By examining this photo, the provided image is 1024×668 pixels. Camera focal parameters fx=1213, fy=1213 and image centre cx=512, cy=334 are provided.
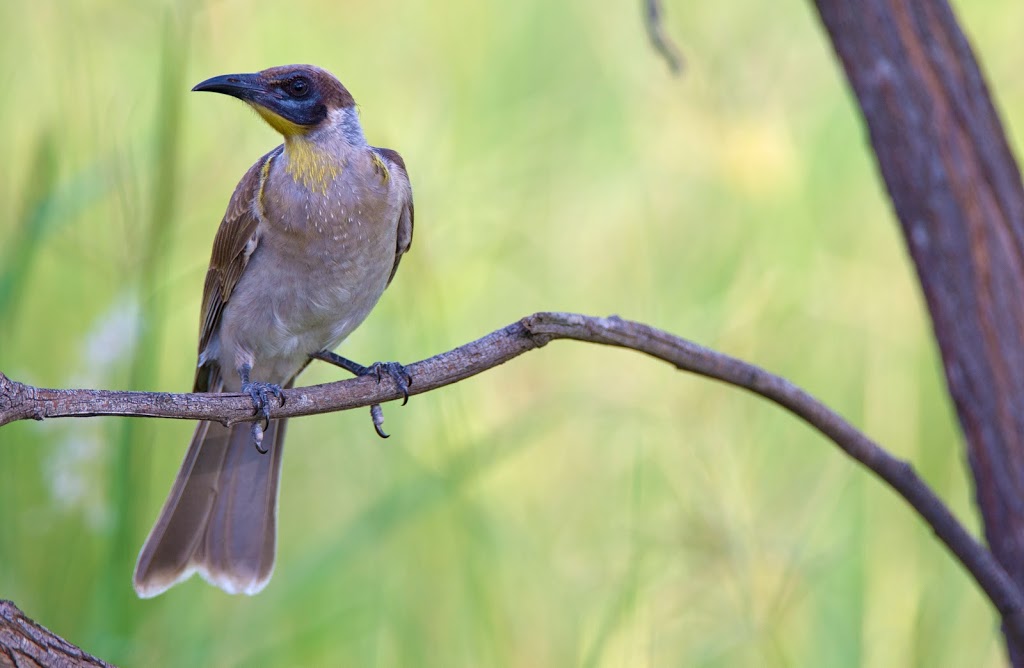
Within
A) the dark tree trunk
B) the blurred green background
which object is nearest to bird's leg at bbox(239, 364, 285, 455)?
the blurred green background

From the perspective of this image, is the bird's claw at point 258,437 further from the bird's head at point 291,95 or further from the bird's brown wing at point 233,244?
the bird's head at point 291,95

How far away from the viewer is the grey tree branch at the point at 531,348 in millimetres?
1758

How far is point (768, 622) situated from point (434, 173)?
201cm

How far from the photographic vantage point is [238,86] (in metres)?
2.81

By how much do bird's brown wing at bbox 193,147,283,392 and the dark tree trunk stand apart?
143 centimetres

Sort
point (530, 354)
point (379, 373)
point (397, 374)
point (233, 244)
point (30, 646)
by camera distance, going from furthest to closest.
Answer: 1. point (530, 354)
2. point (233, 244)
3. point (379, 373)
4. point (397, 374)
5. point (30, 646)

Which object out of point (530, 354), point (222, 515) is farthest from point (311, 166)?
point (530, 354)

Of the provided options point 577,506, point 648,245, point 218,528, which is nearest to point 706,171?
point 648,245

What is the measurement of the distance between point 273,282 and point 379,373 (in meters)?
0.48

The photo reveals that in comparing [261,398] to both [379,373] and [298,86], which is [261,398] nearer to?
[379,373]

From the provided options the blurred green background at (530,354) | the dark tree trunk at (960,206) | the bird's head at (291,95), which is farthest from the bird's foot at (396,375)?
the dark tree trunk at (960,206)

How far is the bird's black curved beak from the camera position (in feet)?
9.07

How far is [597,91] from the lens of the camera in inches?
206

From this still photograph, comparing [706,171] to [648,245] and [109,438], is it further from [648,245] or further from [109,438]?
[109,438]
